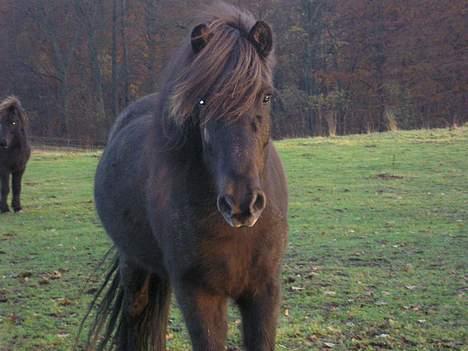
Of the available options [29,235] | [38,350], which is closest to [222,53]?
[38,350]

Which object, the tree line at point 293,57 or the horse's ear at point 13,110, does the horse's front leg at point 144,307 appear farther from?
the tree line at point 293,57

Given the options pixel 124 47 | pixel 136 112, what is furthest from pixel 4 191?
pixel 124 47

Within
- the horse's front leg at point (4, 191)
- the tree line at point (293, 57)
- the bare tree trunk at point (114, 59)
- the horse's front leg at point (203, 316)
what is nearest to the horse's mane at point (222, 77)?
the horse's front leg at point (203, 316)

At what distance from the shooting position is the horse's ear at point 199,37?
103 inches

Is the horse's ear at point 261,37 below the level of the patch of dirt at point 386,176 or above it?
above

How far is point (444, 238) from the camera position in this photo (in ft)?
23.6

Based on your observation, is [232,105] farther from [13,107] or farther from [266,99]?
[13,107]

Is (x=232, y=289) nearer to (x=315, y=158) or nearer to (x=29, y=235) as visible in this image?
(x=29, y=235)

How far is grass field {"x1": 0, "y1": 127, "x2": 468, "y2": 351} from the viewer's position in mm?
4516

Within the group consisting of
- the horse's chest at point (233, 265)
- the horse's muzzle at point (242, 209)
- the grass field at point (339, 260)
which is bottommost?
the grass field at point (339, 260)

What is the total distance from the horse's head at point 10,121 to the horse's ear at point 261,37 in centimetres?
951

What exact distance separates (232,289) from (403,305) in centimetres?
259

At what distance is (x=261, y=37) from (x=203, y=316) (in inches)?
48.4

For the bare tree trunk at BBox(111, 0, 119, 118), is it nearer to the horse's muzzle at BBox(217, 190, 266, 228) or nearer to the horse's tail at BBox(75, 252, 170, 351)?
the horse's tail at BBox(75, 252, 170, 351)
